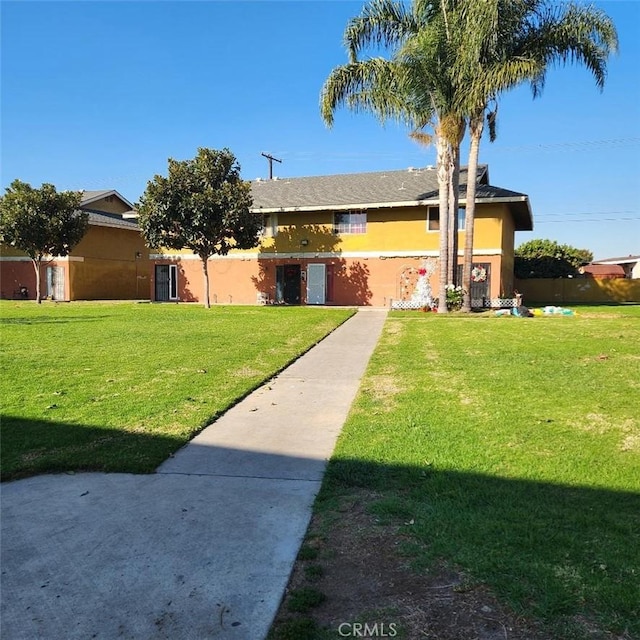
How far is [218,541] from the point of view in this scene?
321 centimetres

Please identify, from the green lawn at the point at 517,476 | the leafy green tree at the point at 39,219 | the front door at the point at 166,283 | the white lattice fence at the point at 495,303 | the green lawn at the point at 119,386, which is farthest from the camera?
the front door at the point at 166,283

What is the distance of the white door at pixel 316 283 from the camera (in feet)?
90.6

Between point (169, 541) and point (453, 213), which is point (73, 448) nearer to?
point (169, 541)

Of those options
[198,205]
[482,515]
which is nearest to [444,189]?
[198,205]

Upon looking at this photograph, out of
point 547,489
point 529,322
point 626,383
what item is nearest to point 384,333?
point 529,322

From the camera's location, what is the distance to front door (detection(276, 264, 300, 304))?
93.6 ft

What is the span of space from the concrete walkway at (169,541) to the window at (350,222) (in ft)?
73.4

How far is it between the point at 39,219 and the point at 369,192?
53.8 feet

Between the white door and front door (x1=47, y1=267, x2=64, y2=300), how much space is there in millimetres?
15604

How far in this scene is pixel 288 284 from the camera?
28.7 meters

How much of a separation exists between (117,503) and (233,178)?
72.0 ft

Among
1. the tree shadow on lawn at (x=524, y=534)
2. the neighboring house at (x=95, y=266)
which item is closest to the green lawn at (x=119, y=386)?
the tree shadow on lawn at (x=524, y=534)

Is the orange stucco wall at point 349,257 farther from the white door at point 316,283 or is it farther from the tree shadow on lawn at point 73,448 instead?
the tree shadow on lawn at point 73,448

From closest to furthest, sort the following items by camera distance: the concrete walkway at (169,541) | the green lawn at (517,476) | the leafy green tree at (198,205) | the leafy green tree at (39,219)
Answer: the concrete walkway at (169,541) < the green lawn at (517,476) < the leafy green tree at (198,205) < the leafy green tree at (39,219)
